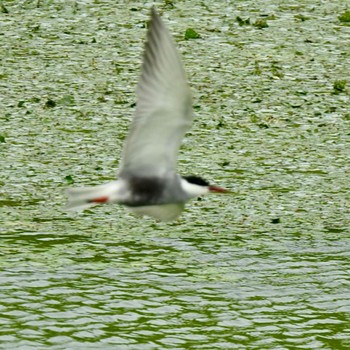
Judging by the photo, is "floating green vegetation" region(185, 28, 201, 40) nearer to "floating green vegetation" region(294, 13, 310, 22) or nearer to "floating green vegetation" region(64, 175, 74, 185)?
"floating green vegetation" region(294, 13, 310, 22)

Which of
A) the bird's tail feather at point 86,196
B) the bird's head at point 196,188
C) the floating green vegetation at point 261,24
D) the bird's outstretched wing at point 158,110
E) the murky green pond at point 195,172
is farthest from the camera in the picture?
the floating green vegetation at point 261,24

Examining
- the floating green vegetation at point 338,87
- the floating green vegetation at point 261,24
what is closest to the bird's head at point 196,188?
the floating green vegetation at point 338,87

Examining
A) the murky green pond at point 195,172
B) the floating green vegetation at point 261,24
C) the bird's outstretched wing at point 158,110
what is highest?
the bird's outstretched wing at point 158,110

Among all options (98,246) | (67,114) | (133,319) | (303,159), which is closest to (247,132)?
(303,159)

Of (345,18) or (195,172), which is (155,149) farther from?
(345,18)

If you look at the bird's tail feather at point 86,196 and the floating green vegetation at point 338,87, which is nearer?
the bird's tail feather at point 86,196

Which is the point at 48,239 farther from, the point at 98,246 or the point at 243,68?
the point at 243,68

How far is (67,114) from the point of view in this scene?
9898 mm

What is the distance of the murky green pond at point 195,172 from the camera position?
693 cm

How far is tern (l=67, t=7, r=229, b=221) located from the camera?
5.54m

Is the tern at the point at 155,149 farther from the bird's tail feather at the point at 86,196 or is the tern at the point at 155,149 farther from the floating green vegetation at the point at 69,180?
the floating green vegetation at the point at 69,180

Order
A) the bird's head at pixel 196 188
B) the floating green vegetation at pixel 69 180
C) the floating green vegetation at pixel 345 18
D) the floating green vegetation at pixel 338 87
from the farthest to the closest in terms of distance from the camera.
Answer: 1. the floating green vegetation at pixel 345 18
2. the floating green vegetation at pixel 338 87
3. the floating green vegetation at pixel 69 180
4. the bird's head at pixel 196 188

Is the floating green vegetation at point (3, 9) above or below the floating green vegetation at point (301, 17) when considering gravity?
above

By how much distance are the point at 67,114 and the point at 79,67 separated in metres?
1.05
